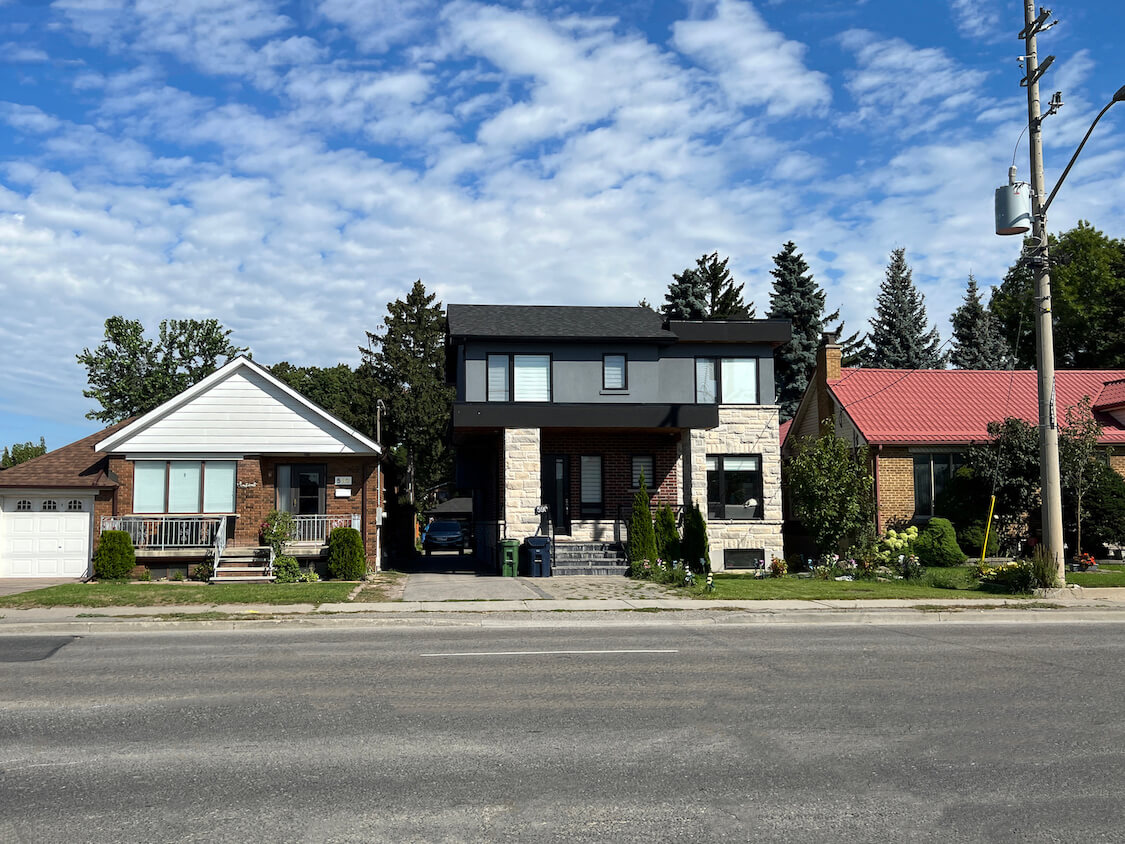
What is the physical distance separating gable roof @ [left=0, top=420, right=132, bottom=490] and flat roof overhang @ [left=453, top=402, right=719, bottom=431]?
10121mm

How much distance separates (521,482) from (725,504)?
664cm

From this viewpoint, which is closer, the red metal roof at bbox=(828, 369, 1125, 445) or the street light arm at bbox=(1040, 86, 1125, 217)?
the street light arm at bbox=(1040, 86, 1125, 217)

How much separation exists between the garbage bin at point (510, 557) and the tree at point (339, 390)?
27.8 metres

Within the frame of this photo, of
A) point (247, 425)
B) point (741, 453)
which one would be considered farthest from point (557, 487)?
point (247, 425)

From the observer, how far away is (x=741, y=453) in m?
29.0

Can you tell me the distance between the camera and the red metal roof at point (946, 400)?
29.8m

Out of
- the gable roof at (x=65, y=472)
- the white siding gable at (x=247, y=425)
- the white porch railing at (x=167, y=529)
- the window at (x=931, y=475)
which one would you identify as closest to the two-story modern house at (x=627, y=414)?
the white siding gable at (x=247, y=425)

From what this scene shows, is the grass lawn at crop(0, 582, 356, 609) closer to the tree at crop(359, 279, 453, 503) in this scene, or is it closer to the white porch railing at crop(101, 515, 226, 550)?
the white porch railing at crop(101, 515, 226, 550)

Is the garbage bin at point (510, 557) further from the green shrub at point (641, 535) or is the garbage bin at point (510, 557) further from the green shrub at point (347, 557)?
the green shrub at point (347, 557)

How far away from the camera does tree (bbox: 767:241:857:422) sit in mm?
51281

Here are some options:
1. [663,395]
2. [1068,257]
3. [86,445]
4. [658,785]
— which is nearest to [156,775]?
[658,785]

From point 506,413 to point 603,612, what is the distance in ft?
34.8

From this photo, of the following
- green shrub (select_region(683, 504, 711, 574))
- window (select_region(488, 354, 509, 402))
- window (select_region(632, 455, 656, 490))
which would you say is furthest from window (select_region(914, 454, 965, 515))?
window (select_region(488, 354, 509, 402))

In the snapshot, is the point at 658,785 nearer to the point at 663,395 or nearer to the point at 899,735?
the point at 899,735
